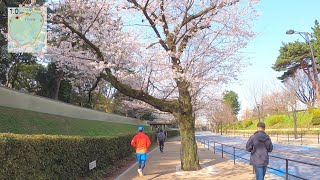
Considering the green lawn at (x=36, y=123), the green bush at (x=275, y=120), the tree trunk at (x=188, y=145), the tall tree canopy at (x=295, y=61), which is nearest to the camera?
the green lawn at (x=36, y=123)

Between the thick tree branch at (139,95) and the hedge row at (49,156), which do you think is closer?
the hedge row at (49,156)

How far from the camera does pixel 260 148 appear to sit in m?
8.21

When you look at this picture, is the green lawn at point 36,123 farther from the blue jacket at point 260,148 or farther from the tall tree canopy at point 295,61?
the tall tree canopy at point 295,61

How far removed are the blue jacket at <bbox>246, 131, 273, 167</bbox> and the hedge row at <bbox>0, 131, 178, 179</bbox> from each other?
4.28 m

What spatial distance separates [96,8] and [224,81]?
6.12m

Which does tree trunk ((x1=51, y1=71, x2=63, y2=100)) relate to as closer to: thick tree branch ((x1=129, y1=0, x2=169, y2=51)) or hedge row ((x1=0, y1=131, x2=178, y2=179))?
thick tree branch ((x1=129, y1=0, x2=169, y2=51))

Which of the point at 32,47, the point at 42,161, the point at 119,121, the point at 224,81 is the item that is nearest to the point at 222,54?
the point at 224,81

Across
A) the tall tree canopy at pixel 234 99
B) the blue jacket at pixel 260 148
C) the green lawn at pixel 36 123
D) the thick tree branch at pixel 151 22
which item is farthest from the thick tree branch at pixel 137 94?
the tall tree canopy at pixel 234 99

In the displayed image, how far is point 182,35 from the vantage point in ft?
46.2
